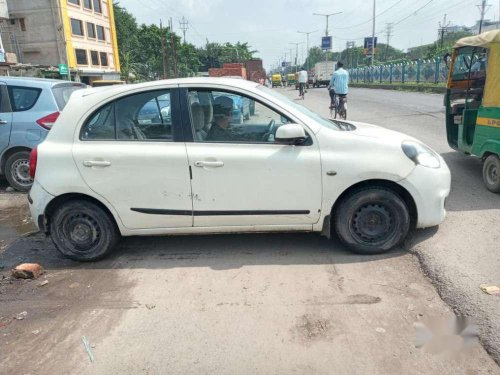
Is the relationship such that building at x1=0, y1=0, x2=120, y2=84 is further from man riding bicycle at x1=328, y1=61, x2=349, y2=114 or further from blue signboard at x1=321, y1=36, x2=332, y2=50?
man riding bicycle at x1=328, y1=61, x2=349, y2=114

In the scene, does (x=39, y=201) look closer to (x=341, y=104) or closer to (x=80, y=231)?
(x=80, y=231)

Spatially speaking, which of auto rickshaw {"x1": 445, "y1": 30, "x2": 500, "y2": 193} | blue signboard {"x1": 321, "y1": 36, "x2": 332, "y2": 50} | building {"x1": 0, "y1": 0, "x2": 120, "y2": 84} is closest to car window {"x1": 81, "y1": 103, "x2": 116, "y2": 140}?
auto rickshaw {"x1": 445, "y1": 30, "x2": 500, "y2": 193}

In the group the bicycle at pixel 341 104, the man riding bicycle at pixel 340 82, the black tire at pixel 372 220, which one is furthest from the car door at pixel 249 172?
the bicycle at pixel 341 104

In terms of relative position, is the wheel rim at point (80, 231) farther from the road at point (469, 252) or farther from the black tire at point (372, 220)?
the road at point (469, 252)

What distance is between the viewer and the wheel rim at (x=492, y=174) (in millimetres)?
5582

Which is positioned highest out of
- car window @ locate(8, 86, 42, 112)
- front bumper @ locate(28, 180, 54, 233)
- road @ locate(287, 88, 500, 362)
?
car window @ locate(8, 86, 42, 112)

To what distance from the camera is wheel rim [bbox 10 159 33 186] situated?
24.3 ft

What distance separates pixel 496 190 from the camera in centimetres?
560

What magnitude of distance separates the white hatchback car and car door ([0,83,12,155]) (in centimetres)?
346

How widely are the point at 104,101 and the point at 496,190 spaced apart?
496 cm

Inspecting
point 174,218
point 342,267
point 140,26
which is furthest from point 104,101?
point 140,26

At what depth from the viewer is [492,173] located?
5699mm

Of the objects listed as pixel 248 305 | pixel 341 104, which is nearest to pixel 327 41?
pixel 341 104

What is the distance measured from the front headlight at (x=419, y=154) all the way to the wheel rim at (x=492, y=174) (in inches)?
73.1
